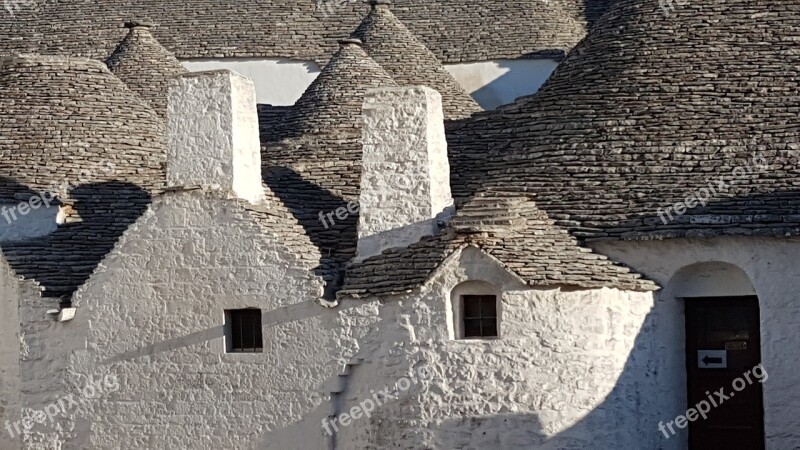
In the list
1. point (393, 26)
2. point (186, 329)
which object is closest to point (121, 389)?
point (186, 329)

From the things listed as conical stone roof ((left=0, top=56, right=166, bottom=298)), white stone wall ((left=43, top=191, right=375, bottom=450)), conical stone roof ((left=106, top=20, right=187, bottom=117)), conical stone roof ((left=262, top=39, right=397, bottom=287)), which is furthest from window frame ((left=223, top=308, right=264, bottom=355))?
conical stone roof ((left=106, top=20, right=187, bottom=117))

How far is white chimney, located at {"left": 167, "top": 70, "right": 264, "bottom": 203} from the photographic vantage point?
25.9 m

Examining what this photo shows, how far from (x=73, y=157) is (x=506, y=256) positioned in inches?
327

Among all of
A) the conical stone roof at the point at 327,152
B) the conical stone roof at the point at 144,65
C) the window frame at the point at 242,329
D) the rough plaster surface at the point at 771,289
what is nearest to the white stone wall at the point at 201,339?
the window frame at the point at 242,329

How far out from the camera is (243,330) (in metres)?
25.9

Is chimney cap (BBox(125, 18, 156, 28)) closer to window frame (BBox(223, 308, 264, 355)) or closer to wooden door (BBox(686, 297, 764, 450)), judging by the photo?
window frame (BBox(223, 308, 264, 355))

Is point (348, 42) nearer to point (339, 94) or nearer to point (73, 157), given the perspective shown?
point (339, 94)

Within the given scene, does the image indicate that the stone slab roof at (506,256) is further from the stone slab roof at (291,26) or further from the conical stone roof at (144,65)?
the stone slab roof at (291,26)

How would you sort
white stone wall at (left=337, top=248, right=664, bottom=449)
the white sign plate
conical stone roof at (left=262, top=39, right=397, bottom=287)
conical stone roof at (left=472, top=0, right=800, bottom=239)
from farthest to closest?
1. conical stone roof at (left=262, top=39, right=397, bottom=287)
2. the white sign plate
3. conical stone roof at (left=472, top=0, right=800, bottom=239)
4. white stone wall at (left=337, top=248, right=664, bottom=449)

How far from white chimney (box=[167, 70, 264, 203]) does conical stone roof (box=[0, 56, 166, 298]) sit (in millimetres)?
1626

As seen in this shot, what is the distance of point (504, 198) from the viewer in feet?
84.8

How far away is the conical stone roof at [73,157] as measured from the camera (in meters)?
27.8

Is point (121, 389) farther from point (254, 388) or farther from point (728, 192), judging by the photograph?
point (728, 192)

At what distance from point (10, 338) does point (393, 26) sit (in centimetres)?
1292
